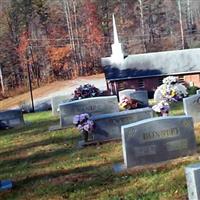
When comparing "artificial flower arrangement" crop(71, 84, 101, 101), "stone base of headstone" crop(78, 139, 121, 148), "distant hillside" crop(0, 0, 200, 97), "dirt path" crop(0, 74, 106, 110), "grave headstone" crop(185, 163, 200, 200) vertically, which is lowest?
"dirt path" crop(0, 74, 106, 110)

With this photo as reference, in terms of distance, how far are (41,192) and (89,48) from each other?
51.8 metres

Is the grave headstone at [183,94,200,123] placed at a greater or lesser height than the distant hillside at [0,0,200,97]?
lesser

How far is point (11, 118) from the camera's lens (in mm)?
22562

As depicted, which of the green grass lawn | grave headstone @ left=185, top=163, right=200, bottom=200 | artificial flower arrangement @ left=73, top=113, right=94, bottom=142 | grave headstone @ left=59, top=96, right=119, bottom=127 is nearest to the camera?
grave headstone @ left=185, top=163, right=200, bottom=200

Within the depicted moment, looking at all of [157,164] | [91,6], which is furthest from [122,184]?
[91,6]

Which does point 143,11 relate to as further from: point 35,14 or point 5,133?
point 5,133

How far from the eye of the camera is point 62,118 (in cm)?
1916

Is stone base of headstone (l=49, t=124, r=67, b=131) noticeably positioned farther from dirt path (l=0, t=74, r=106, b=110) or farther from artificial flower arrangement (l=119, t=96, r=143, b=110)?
dirt path (l=0, t=74, r=106, b=110)

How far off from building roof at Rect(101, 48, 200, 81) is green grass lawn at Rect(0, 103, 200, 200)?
24.5 m

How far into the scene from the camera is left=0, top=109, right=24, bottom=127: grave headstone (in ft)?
73.8

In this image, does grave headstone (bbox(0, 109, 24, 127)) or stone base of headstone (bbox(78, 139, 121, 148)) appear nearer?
stone base of headstone (bbox(78, 139, 121, 148))

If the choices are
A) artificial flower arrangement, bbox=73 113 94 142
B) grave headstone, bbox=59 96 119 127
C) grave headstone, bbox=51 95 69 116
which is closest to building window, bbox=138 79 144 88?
grave headstone, bbox=51 95 69 116

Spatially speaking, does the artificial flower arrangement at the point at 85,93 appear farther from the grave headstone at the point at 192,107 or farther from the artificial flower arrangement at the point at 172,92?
the grave headstone at the point at 192,107

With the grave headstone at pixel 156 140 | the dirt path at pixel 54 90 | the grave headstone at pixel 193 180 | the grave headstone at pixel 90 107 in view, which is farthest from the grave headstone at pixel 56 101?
the grave headstone at pixel 193 180
